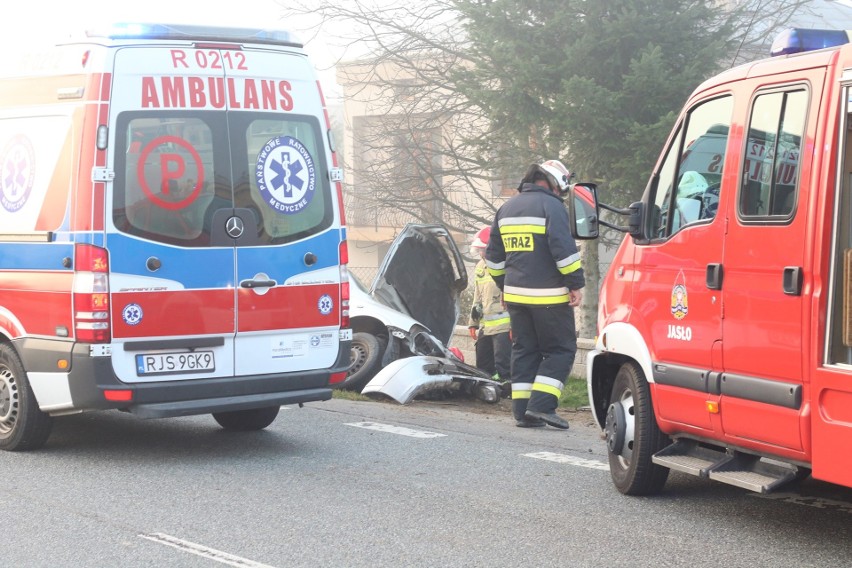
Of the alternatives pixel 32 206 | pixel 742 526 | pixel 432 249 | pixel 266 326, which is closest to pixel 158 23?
pixel 32 206

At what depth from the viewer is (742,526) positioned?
5723 mm

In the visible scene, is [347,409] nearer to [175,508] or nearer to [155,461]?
[155,461]

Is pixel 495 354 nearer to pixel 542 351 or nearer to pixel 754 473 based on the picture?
pixel 542 351

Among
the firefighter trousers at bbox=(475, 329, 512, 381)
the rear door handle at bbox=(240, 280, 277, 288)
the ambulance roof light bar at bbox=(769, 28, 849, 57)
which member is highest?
the ambulance roof light bar at bbox=(769, 28, 849, 57)

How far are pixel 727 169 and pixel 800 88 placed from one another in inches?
24.0

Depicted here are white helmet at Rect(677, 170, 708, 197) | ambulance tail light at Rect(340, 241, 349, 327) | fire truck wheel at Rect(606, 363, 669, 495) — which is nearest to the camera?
white helmet at Rect(677, 170, 708, 197)

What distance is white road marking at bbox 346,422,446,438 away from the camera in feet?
27.5

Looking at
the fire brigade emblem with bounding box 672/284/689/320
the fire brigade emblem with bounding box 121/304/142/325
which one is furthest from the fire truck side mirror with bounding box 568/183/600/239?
the fire brigade emblem with bounding box 121/304/142/325

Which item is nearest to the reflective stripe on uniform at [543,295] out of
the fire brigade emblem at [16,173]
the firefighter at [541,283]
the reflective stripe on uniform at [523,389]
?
the firefighter at [541,283]

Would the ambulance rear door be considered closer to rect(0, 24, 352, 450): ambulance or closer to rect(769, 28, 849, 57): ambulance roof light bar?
rect(0, 24, 352, 450): ambulance

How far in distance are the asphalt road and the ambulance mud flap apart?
6.07 ft

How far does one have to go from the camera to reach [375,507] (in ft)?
20.0

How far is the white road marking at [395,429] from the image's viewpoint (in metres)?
8.39

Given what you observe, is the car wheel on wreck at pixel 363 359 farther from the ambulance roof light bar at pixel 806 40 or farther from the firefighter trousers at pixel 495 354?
the ambulance roof light bar at pixel 806 40
